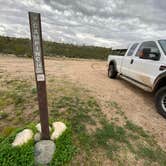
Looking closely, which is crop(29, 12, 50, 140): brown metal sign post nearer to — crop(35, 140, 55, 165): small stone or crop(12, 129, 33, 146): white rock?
crop(35, 140, 55, 165): small stone

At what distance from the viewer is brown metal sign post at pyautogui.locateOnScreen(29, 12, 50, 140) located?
2277mm

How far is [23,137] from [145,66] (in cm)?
377

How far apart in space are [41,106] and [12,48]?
1827 cm

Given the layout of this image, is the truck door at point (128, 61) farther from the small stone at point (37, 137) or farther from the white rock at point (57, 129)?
the small stone at point (37, 137)

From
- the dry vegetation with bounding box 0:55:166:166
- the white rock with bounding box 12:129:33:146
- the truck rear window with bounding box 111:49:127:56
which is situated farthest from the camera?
the truck rear window with bounding box 111:49:127:56

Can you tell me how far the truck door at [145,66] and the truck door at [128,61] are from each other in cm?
14

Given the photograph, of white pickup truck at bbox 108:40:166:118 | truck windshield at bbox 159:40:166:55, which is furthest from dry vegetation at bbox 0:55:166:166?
truck windshield at bbox 159:40:166:55

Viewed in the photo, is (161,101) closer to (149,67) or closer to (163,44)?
(149,67)

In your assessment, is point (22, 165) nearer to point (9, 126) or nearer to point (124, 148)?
point (9, 126)

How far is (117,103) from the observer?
4.80 metres

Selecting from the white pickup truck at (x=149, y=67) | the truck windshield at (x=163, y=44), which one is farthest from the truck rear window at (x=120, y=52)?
the truck windshield at (x=163, y=44)

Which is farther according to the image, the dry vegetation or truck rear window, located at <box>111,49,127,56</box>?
truck rear window, located at <box>111,49,127,56</box>

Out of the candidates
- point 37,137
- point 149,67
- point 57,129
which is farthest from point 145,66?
point 37,137

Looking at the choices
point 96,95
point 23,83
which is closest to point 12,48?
point 23,83
